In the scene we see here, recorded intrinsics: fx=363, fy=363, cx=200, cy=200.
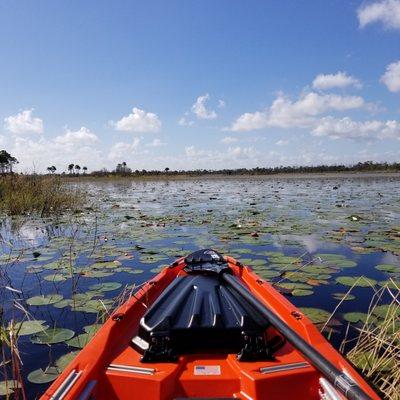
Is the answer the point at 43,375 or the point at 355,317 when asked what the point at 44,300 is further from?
the point at 355,317

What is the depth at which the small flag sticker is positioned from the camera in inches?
90.4

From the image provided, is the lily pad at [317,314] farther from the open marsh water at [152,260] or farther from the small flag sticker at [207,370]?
the small flag sticker at [207,370]

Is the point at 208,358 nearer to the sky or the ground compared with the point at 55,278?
nearer to the sky

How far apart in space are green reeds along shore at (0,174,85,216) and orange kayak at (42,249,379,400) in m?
10.9

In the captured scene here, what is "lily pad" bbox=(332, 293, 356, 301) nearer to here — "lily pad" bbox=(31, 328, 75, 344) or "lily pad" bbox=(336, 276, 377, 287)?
"lily pad" bbox=(336, 276, 377, 287)

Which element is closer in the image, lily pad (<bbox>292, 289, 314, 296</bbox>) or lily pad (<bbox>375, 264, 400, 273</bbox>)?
lily pad (<bbox>292, 289, 314, 296</bbox>)

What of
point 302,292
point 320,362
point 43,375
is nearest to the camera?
point 320,362

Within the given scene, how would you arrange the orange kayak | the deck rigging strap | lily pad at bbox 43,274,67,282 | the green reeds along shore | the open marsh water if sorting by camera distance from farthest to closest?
1. the green reeds along shore
2. lily pad at bbox 43,274,67,282
3. the open marsh water
4. the orange kayak
5. the deck rigging strap

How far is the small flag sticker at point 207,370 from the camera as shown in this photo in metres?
2.30

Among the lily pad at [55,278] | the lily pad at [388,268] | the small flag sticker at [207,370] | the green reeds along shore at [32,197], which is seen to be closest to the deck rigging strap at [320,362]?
the small flag sticker at [207,370]

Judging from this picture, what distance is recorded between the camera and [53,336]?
3518 mm

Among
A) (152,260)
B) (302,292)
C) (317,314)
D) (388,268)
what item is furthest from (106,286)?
(388,268)

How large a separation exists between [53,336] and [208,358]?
5.95 feet

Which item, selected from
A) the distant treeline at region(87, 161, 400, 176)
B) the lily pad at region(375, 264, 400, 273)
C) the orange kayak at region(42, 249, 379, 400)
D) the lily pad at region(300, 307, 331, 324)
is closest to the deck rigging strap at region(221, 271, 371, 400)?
the orange kayak at region(42, 249, 379, 400)
